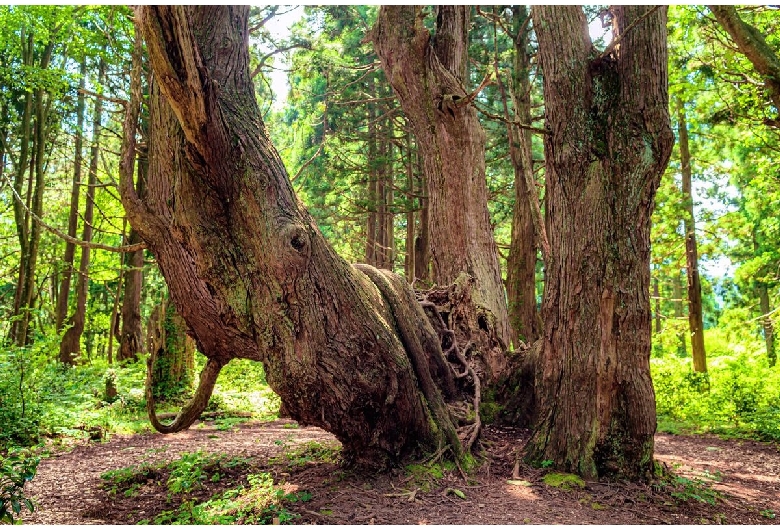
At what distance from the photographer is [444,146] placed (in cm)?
755

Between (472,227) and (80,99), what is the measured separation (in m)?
12.9

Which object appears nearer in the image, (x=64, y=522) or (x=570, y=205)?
(x=64, y=522)

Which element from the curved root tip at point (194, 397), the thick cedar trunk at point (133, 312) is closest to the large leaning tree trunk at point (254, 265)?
the curved root tip at point (194, 397)

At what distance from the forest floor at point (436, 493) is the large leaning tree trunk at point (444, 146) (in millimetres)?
2403

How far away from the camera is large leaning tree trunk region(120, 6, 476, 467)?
4168mm

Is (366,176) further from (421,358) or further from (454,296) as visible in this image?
(421,358)

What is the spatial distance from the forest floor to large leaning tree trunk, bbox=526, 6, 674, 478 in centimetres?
38

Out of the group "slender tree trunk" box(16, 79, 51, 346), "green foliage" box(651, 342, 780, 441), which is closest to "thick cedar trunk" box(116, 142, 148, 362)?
"slender tree trunk" box(16, 79, 51, 346)

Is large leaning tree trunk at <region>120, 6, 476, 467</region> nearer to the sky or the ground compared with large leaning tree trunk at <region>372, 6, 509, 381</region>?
nearer to the ground

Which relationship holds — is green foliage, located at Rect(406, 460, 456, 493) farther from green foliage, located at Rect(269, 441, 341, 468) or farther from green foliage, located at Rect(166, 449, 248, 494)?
green foliage, located at Rect(166, 449, 248, 494)

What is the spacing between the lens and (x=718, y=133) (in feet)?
45.7

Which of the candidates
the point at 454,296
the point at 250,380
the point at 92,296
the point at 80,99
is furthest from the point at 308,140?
the point at 454,296

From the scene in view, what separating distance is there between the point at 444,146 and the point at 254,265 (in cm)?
409

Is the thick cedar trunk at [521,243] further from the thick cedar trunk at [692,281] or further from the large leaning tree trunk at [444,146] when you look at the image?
the thick cedar trunk at [692,281]
